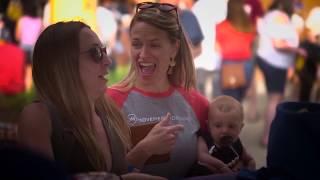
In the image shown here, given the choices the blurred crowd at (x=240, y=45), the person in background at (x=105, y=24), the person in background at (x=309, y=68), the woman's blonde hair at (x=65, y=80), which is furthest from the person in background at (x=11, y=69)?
the woman's blonde hair at (x=65, y=80)

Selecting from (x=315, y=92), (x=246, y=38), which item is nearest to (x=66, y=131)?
(x=246, y=38)

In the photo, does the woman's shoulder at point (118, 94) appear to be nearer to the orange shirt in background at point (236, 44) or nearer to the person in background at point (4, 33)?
the orange shirt in background at point (236, 44)

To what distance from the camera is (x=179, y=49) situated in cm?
150

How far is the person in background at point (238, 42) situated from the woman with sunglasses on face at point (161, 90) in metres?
0.99

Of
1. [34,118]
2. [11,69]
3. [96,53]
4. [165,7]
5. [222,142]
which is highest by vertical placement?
[165,7]

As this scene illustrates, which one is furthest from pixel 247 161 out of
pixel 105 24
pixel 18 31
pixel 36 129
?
pixel 18 31

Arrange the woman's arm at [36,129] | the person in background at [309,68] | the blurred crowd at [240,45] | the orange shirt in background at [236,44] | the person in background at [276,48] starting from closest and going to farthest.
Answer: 1. the woman's arm at [36,129]
2. the blurred crowd at [240,45]
3. the orange shirt in background at [236,44]
4. the person in background at [276,48]
5. the person in background at [309,68]

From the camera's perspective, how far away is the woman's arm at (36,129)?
1.11 metres

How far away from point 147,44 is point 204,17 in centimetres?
40

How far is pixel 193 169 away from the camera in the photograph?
1.49 m

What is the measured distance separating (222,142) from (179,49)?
0.29 m

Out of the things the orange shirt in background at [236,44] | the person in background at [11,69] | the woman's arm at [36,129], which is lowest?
the person in background at [11,69]

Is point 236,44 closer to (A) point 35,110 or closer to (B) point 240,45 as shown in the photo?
(B) point 240,45

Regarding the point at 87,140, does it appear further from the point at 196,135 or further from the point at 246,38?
the point at 246,38
